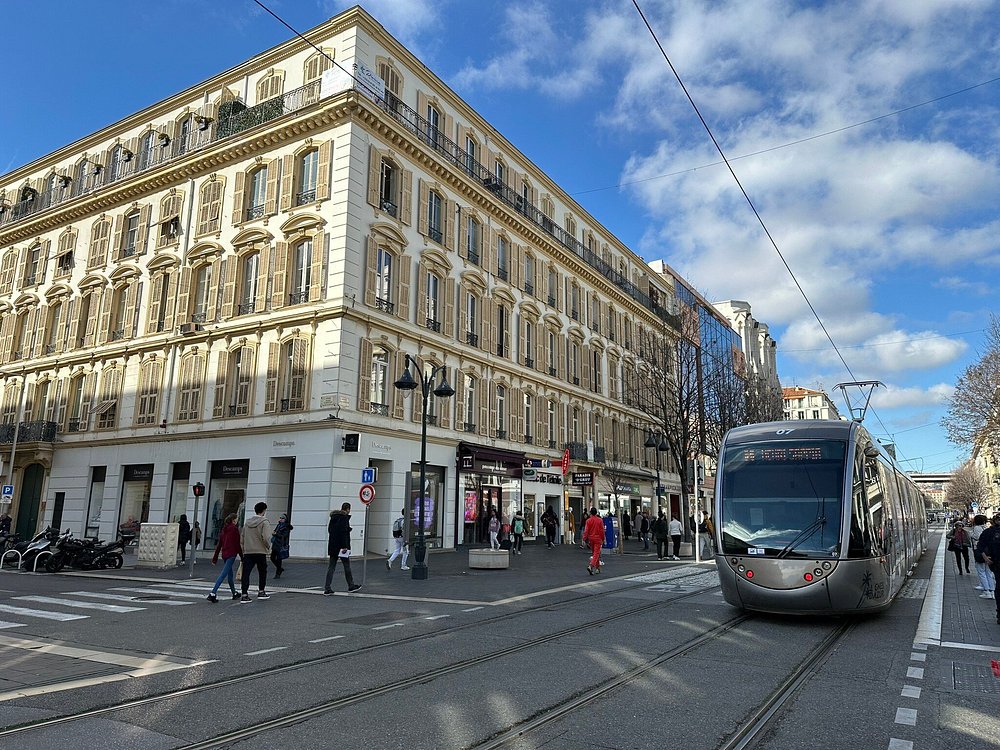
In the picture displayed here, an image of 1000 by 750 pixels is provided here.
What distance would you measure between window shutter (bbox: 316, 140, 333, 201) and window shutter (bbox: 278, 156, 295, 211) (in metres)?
1.30

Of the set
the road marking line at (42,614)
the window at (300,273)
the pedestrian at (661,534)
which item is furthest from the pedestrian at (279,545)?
the pedestrian at (661,534)

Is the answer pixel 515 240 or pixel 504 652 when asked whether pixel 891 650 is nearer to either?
pixel 504 652

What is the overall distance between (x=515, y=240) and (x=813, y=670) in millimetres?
28021

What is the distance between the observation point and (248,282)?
26094mm

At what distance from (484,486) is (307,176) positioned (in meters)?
13.9

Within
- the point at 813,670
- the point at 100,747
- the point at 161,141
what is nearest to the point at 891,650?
the point at 813,670

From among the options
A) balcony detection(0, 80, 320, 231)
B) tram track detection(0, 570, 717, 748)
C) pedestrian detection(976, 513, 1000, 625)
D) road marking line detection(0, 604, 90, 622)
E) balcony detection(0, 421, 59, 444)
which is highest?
balcony detection(0, 80, 320, 231)

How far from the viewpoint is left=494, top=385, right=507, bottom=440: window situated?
30.7 metres

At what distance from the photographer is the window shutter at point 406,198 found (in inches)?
1029

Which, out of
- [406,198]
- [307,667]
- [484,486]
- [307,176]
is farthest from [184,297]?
[307,667]

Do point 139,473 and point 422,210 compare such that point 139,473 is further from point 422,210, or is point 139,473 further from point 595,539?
point 595,539

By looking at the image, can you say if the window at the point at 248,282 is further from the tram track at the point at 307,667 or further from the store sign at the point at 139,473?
the tram track at the point at 307,667

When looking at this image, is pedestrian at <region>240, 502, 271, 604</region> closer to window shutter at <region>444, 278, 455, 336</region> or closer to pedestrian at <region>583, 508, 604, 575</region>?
pedestrian at <region>583, 508, 604, 575</region>

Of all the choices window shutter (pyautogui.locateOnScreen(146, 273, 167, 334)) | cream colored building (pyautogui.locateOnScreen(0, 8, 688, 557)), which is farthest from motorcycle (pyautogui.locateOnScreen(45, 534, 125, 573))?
window shutter (pyautogui.locateOnScreen(146, 273, 167, 334))
